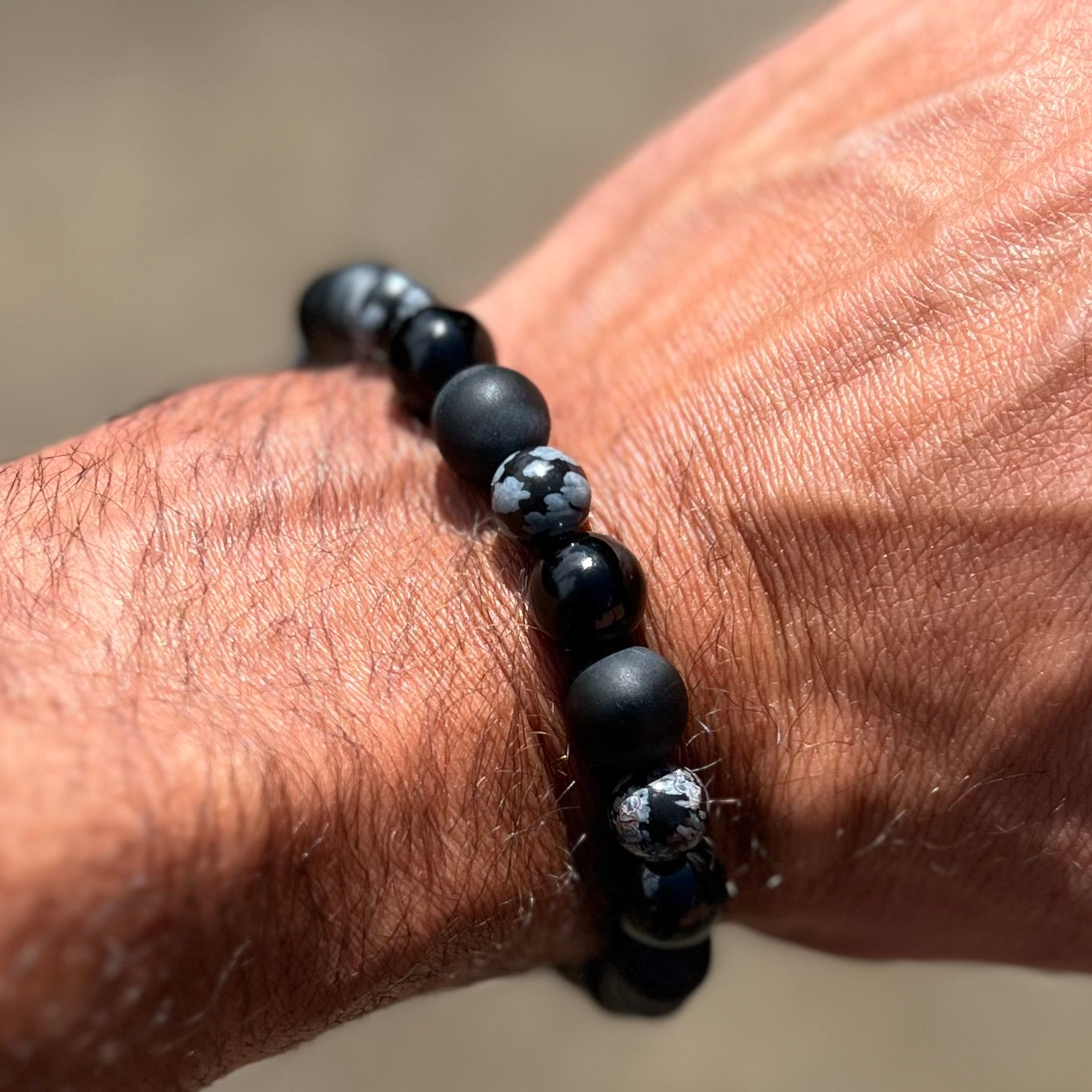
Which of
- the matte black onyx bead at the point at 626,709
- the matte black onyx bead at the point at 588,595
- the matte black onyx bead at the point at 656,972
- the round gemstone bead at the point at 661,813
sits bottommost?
the matte black onyx bead at the point at 656,972

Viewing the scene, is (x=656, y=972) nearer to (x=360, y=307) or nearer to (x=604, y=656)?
(x=604, y=656)

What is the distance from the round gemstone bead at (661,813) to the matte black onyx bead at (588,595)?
0.16 m

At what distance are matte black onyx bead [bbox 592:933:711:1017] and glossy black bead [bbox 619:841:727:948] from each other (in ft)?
0.14

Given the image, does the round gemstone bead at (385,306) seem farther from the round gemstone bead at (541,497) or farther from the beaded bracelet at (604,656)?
the round gemstone bead at (541,497)

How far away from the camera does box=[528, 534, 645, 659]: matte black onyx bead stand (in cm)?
128

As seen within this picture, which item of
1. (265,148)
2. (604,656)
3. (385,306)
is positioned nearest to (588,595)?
(604,656)

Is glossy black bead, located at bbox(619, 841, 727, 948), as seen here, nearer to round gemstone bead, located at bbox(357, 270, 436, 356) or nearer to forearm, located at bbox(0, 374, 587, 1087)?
forearm, located at bbox(0, 374, 587, 1087)

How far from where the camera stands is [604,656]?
4.32 feet

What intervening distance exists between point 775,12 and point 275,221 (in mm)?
1851

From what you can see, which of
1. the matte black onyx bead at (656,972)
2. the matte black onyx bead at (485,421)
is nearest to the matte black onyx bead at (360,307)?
the matte black onyx bead at (485,421)

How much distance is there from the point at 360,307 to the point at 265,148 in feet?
7.46

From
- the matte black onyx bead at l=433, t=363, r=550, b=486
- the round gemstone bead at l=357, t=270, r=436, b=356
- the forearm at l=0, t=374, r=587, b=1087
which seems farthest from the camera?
the round gemstone bead at l=357, t=270, r=436, b=356

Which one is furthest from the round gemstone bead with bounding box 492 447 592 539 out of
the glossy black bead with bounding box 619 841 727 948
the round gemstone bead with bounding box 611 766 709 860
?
the glossy black bead with bounding box 619 841 727 948

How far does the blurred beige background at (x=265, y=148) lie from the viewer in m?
3.55
